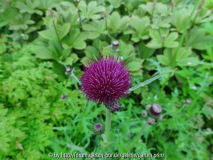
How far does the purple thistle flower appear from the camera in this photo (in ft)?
3.81

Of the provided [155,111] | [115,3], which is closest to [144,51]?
[115,3]

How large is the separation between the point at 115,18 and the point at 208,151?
239cm

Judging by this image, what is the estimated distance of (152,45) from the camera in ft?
8.17

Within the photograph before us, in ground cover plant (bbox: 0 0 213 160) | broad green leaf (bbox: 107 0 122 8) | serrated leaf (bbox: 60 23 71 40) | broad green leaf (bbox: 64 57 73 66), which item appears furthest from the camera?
broad green leaf (bbox: 107 0 122 8)

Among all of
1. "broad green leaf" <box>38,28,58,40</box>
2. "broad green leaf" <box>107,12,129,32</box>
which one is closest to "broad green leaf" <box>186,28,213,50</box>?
"broad green leaf" <box>107,12,129,32</box>

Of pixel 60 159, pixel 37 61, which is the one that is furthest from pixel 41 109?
pixel 37 61

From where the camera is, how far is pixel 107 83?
3.80ft

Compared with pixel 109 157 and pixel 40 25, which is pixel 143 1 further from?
pixel 109 157

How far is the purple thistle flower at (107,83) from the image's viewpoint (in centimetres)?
116

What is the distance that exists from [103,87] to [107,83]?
1.5 inches

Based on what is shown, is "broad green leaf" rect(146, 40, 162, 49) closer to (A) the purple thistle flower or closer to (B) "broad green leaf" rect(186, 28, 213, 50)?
(B) "broad green leaf" rect(186, 28, 213, 50)

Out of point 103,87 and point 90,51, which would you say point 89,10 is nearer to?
point 90,51

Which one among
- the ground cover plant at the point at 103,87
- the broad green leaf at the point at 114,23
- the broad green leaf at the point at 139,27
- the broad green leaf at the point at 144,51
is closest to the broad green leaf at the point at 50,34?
the ground cover plant at the point at 103,87

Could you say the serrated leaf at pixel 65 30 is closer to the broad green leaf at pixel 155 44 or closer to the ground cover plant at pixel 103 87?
the ground cover plant at pixel 103 87
